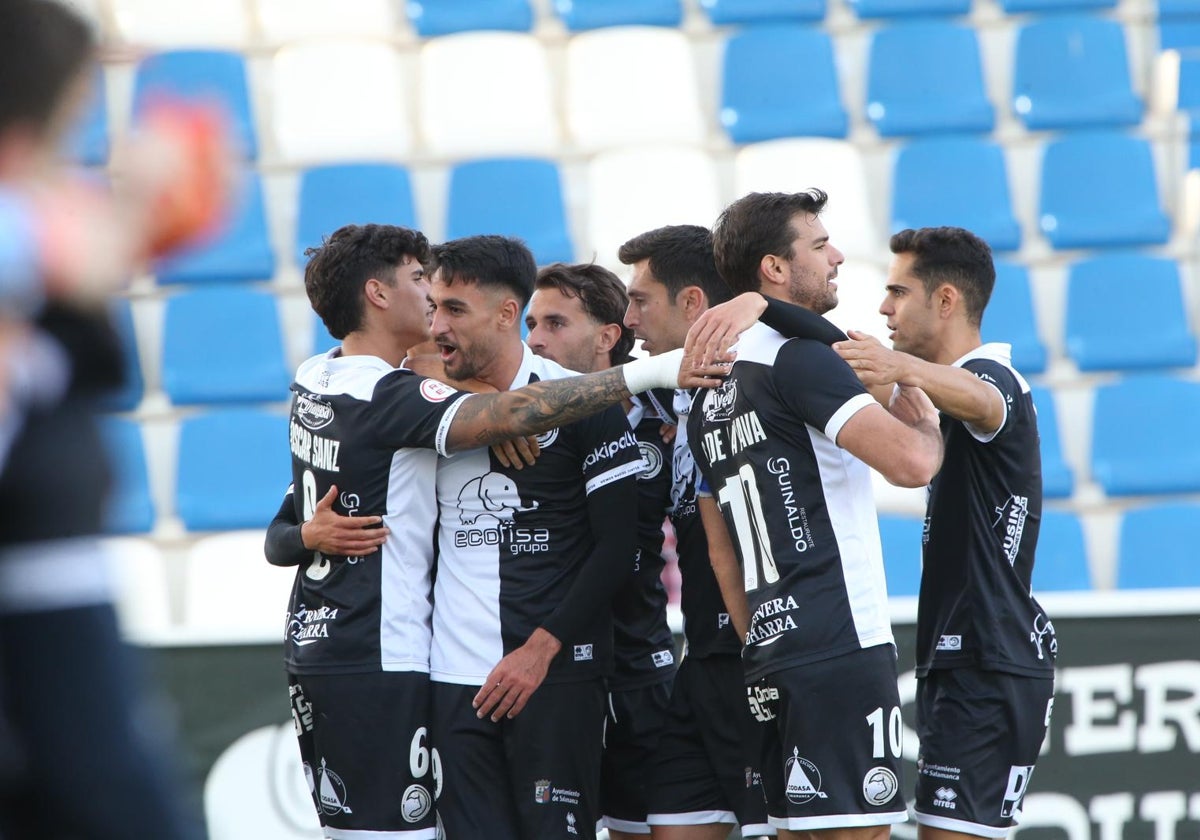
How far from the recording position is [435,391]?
3.66m

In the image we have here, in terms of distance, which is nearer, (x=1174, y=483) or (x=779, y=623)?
(x=779, y=623)

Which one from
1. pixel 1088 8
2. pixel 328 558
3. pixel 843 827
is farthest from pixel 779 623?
pixel 1088 8

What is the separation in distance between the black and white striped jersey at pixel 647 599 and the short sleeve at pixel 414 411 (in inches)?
30.1

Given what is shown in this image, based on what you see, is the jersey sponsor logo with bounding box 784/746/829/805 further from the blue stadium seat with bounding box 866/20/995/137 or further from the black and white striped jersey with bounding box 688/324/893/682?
the blue stadium seat with bounding box 866/20/995/137

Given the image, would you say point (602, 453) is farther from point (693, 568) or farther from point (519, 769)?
point (519, 769)

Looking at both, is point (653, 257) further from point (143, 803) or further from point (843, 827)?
point (143, 803)

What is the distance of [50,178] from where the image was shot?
1502 mm

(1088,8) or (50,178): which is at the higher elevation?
(1088,8)

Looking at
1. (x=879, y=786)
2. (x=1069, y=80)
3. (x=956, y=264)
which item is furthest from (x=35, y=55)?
(x=1069, y=80)

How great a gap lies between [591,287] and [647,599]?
0.99 meters

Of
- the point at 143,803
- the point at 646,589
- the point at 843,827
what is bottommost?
the point at 843,827

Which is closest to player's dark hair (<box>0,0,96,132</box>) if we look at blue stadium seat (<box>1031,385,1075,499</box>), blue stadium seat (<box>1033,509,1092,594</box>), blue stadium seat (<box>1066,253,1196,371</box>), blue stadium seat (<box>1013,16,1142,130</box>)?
blue stadium seat (<box>1033,509,1092,594</box>)

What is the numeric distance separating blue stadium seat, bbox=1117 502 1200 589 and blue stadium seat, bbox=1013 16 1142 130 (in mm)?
2784

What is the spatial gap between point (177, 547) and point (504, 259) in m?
3.73
